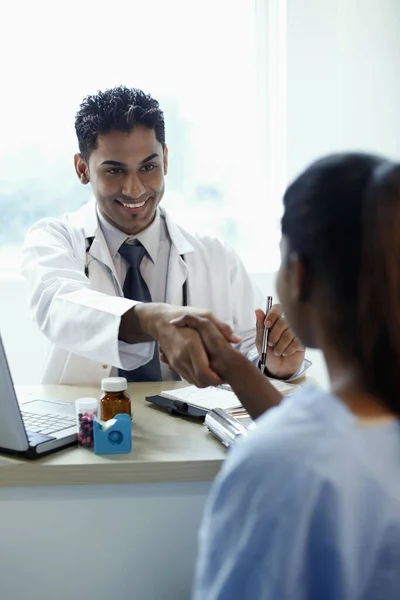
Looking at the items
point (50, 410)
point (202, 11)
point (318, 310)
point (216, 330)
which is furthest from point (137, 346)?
point (202, 11)

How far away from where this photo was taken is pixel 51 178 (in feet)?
9.61

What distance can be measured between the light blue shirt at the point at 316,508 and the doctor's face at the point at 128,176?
4.51 ft

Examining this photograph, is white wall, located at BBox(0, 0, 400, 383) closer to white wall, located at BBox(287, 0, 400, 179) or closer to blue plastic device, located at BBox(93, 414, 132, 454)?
white wall, located at BBox(287, 0, 400, 179)

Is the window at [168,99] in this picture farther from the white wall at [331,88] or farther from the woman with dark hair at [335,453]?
the woman with dark hair at [335,453]

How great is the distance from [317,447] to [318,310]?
5.1 inches

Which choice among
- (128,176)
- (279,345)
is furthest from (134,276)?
(279,345)

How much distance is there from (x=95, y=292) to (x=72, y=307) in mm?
60

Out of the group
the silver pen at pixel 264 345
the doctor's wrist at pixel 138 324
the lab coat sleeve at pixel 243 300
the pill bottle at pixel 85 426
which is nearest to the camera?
the pill bottle at pixel 85 426

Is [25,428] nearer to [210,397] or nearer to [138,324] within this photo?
[138,324]

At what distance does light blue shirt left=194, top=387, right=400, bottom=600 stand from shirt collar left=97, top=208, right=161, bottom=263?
1369 millimetres

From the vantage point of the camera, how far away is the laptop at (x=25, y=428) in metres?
1.05

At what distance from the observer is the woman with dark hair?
55cm

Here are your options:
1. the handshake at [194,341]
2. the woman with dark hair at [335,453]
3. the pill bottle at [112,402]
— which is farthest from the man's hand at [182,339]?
the woman with dark hair at [335,453]

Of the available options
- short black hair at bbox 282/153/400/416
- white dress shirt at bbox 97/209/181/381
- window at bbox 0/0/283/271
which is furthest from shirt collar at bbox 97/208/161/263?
short black hair at bbox 282/153/400/416
